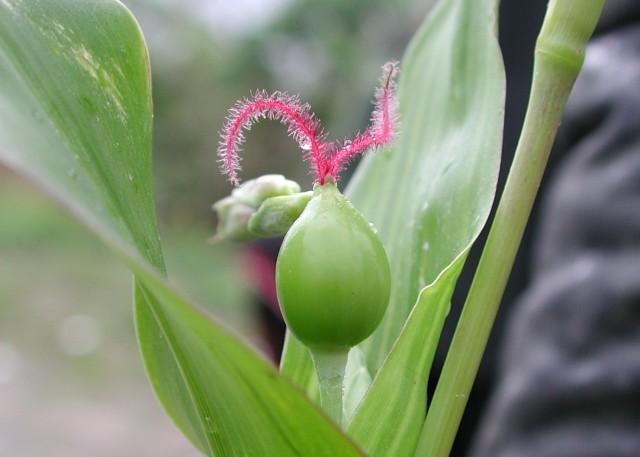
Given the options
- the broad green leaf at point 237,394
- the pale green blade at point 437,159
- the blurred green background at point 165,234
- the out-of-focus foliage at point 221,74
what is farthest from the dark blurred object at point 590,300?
the out-of-focus foliage at point 221,74

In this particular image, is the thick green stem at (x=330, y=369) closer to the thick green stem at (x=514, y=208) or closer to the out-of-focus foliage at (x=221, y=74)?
the thick green stem at (x=514, y=208)

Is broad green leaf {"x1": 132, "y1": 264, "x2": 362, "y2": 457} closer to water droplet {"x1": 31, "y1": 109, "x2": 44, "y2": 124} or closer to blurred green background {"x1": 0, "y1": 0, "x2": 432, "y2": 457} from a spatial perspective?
water droplet {"x1": 31, "y1": 109, "x2": 44, "y2": 124}

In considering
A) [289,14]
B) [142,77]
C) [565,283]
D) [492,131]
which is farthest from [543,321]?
[289,14]

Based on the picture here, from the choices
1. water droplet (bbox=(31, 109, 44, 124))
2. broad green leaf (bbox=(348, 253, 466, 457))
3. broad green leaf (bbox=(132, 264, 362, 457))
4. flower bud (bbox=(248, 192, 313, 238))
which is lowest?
broad green leaf (bbox=(132, 264, 362, 457))

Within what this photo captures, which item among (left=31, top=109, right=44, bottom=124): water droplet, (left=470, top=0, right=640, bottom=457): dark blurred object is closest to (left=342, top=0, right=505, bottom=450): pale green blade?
(left=31, top=109, right=44, bottom=124): water droplet

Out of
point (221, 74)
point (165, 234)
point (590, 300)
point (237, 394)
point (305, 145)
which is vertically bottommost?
point (237, 394)

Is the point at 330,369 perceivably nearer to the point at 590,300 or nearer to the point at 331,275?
the point at 331,275

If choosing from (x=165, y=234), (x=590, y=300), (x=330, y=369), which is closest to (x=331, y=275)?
(x=330, y=369)
